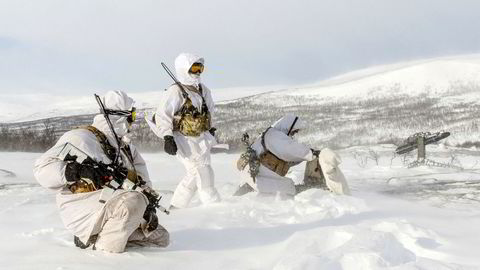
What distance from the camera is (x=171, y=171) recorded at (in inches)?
385

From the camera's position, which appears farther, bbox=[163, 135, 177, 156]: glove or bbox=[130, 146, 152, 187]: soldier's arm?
bbox=[163, 135, 177, 156]: glove

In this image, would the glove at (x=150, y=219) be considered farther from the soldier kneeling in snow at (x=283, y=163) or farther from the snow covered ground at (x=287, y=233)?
the soldier kneeling in snow at (x=283, y=163)

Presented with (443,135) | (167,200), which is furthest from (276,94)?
(167,200)

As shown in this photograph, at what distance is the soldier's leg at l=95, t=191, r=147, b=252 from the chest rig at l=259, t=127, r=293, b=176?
286 cm

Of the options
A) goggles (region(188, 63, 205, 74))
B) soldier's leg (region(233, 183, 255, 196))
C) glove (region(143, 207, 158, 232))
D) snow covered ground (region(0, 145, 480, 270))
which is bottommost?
soldier's leg (region(233, 183, 255, 196))

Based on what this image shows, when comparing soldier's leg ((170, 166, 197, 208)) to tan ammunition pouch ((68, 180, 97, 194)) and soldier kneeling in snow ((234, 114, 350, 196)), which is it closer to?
soldier kneeling in snow ((234, 114, 350, 196))

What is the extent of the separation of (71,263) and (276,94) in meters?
55.7

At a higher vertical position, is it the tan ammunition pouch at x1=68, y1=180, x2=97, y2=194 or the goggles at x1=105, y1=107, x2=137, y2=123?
the goggles at x1=105, y1=107, x2=137, y2=123

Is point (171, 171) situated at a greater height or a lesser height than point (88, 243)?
lesser

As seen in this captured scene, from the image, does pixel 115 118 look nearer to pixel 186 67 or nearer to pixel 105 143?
pixel 105 143

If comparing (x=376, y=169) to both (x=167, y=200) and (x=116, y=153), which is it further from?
(x=116, y=153)

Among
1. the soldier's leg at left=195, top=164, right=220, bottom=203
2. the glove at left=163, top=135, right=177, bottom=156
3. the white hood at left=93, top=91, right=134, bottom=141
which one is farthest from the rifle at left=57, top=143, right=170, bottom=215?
the soldier's leg at left=195, top=164, right=220, bottom=203

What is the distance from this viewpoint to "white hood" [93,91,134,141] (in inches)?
141

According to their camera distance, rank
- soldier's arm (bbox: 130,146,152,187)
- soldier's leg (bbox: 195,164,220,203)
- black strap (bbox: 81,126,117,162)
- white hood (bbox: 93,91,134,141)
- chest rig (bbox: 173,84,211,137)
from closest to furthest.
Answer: black strap (bbox: 81,126,117,162), white hood (bbox: 93,91,134,141), soldier's arm (bbox: 130,146,152,187), soldier's leg (bbox: 195,164,220,203), chest rig (bbox: 173,84,211,137)
